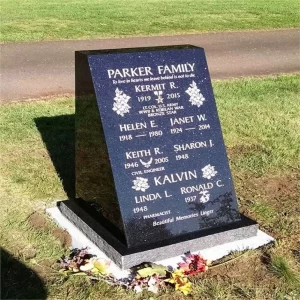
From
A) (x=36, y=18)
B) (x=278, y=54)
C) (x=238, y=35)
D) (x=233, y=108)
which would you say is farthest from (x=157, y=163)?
(x=36, y=18)

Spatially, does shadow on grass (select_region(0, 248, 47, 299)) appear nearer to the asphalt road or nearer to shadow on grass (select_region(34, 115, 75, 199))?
shadow on grass (select_region(34, 115, 75, 199))

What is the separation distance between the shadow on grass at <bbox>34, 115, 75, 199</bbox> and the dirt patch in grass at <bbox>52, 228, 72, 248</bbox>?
0.67m

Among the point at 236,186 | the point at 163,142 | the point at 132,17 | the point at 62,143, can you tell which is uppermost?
the point at 163,142

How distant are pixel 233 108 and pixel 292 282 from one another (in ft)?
14.8

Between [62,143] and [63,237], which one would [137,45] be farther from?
[63,237]

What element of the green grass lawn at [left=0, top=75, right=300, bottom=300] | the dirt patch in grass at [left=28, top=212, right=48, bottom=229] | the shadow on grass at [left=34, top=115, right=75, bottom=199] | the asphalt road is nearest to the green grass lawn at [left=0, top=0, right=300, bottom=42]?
the asphalt road

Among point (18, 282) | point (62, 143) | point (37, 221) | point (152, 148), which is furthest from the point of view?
point (62, 143)

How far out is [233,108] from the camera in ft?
27.0

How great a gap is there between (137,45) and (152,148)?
29.3ft

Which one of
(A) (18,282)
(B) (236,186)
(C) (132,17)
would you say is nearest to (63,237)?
(A) (18,282)

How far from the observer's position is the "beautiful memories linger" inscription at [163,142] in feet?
13.4

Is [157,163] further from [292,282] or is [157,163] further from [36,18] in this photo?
[36,18]

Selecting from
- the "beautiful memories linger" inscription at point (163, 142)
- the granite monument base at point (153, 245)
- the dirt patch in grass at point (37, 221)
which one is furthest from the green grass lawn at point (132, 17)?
the "beautiful memories linger" inscription at point (163, 142)

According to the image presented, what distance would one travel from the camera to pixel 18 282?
384 cm
